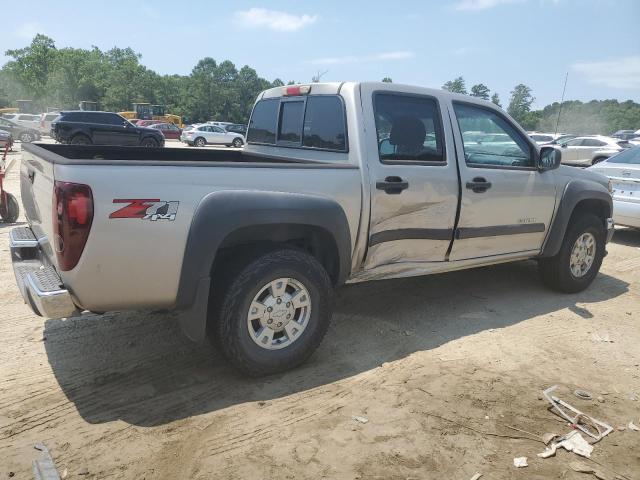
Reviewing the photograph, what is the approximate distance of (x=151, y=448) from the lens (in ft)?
8.67

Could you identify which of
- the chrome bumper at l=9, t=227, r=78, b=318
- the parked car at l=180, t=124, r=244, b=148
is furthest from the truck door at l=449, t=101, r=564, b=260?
the parked car at l=180, t=124, r=244, b=148

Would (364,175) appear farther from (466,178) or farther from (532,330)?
(532,330)

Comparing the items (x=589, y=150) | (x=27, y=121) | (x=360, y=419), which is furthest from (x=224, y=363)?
(x=27, y=121)

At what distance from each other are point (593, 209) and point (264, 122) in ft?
11.9

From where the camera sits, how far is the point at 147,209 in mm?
2717

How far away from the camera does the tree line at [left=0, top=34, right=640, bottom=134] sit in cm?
6650

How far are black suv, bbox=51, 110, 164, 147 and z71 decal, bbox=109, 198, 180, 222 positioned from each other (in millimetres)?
19588

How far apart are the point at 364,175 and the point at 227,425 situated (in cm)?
187

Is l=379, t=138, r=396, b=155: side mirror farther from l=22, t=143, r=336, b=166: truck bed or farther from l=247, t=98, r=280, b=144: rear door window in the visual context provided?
l=247, t=98, r=280, b=144: rear door window

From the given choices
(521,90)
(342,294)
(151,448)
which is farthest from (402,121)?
(521,90)

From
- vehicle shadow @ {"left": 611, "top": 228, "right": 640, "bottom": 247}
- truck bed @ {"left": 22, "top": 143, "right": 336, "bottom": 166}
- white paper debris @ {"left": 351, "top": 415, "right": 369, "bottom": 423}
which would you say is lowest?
vehicle shadow @ {"left": 611, "top": 228, "right": 640, "bottom": 247}

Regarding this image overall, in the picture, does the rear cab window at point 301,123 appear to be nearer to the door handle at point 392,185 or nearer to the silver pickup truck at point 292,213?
the silver pickup truck at point 292,213

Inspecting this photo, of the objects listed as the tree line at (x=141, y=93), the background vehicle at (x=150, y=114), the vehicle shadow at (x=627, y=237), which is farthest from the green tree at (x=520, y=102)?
the vehicle shadow at (x=627, y=237)

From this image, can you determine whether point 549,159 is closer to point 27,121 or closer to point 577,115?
point 27,121
